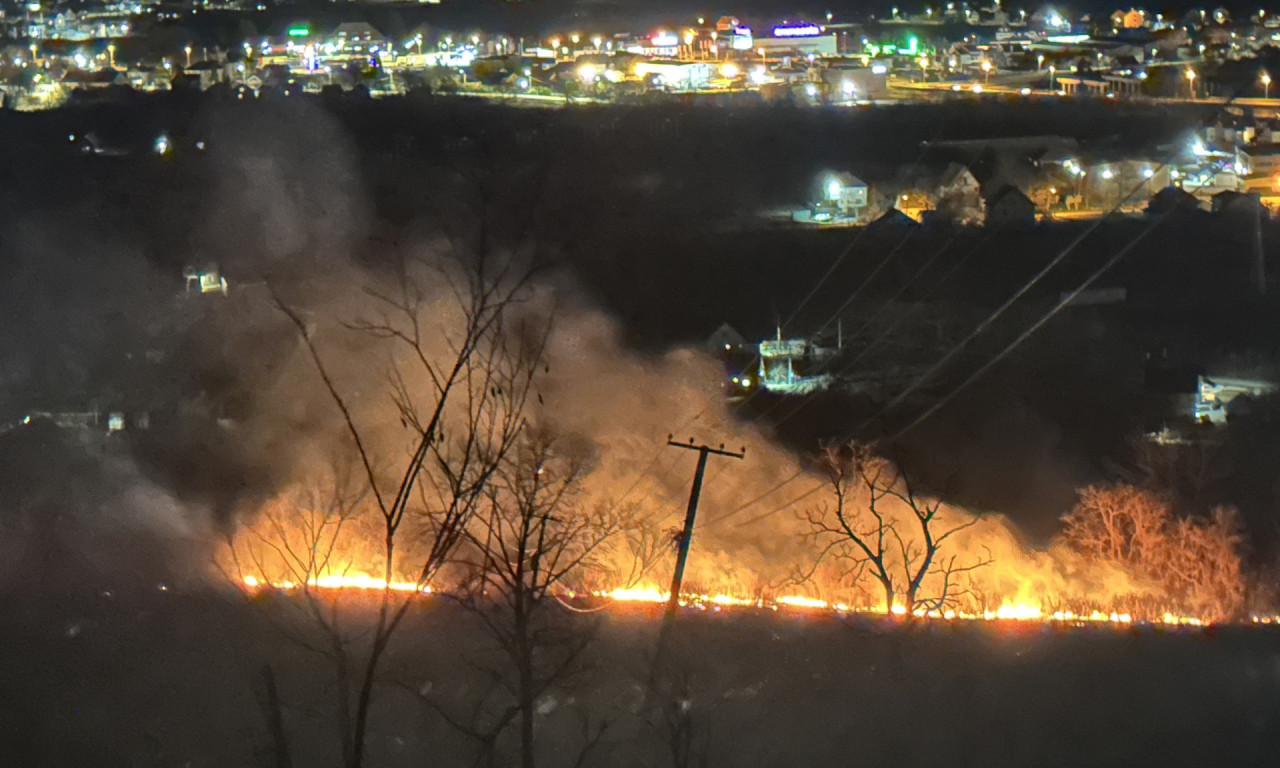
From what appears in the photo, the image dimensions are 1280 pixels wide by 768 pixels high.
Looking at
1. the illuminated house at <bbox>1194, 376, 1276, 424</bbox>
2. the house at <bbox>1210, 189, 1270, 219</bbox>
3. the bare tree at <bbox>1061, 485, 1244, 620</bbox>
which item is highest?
the house at <bbox>1210, 189, 1270, 219</bbox>

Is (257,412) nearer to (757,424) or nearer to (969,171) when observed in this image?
(757,424)

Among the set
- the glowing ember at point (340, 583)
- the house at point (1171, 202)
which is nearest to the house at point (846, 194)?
the house at point (1171, 202)

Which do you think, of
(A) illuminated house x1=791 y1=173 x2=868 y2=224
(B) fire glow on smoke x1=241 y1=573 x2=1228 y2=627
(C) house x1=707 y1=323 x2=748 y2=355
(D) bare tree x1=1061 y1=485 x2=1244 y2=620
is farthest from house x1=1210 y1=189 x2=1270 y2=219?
(B) fire glow on smoke x1=241 y1=573 x2=1228 y2=627

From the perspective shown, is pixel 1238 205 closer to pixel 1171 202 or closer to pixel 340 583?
pixel 1171 202

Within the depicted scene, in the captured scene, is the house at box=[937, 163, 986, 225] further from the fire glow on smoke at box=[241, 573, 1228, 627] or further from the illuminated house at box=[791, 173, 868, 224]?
the fire glow on smoke at box=[241, 573, 1228, 627]

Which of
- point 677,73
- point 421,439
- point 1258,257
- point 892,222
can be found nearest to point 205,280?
point 421,439

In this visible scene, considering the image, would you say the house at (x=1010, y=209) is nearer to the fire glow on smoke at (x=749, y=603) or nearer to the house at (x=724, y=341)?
the house at (x=724, y=341)
